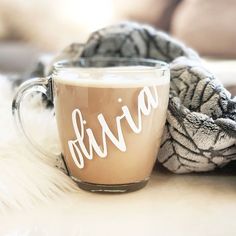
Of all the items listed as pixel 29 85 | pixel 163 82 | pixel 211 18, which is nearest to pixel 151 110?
pixel 163 82

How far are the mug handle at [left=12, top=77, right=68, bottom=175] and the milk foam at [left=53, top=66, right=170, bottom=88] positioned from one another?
0.09ft

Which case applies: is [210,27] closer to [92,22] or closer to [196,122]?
[92,22]

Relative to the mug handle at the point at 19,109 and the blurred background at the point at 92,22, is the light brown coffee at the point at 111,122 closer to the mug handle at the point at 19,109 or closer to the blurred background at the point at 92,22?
the mug handle at the point at 19,109

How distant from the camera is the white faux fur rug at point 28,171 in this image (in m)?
0.50

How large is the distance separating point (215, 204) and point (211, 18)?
0.70 metres

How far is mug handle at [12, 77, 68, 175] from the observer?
1.78ft

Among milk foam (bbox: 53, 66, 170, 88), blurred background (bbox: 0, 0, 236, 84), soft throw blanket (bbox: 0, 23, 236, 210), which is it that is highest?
milk foam (bbox: 53, 66, 170, 88)

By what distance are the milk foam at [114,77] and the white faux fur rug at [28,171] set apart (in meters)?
0.09

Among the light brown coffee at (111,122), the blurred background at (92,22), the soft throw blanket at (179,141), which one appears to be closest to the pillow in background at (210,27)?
the blurred background at (92,22)

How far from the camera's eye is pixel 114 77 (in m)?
0.54

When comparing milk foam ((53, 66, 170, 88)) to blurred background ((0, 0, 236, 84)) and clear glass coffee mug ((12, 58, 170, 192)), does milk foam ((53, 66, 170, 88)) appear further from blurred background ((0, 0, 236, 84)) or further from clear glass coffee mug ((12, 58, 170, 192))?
blurred background ((0, 0, 236, 84))

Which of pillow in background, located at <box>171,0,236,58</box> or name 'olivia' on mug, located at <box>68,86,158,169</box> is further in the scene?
pillow in background, located at <box>171,0,236,58</box>

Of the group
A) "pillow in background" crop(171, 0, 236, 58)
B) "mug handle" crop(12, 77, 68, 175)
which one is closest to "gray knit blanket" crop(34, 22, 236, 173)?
"mug handle" crop(12, 77, 68, 175)

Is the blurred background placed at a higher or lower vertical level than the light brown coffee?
lower
